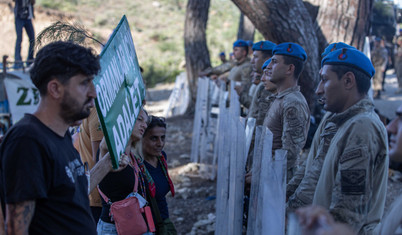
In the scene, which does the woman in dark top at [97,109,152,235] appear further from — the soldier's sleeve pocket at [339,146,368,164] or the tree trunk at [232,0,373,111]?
the tree trunk at [232,0,373,111]

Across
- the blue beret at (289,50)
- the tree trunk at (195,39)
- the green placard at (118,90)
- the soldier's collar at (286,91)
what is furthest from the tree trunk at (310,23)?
the tree trunk at (195,39)

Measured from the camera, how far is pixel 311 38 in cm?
588

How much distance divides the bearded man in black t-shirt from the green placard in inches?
4.2

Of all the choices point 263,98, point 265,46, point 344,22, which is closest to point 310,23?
point 344,22

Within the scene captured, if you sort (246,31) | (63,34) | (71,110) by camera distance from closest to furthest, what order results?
(71,110) → (63,34) → (246,31)

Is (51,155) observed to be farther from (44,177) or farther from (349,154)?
(349,154)

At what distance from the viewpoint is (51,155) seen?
1886 mm

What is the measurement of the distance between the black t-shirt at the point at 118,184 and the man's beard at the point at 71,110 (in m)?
0.91

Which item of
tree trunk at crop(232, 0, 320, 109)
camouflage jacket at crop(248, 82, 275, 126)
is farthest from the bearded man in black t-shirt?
tree trunk at crop(232, 0, 320, 109)

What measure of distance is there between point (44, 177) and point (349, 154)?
1495 mm

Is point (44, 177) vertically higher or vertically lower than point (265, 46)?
lower

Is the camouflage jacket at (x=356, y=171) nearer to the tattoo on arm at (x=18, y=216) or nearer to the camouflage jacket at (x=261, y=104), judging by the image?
the tattoo on arm at (x=18, y=216)

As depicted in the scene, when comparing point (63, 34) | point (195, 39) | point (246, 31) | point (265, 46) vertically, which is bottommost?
point (63, 34)

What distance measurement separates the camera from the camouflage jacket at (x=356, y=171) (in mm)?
2109
